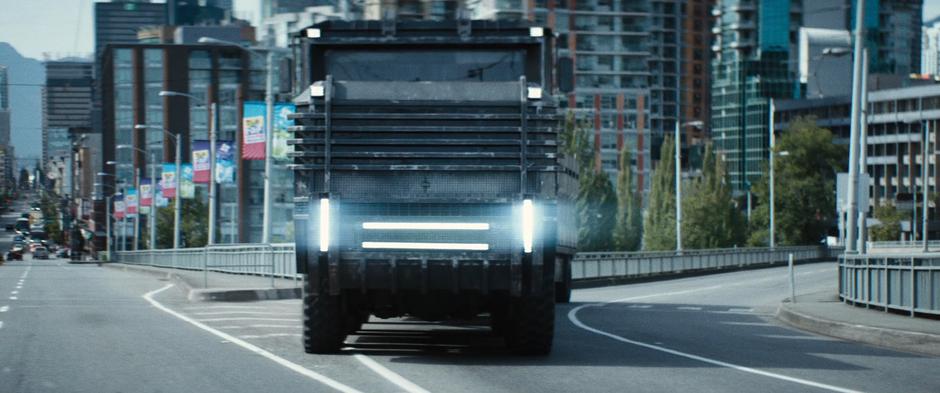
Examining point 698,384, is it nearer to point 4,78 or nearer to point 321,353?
point 321,353

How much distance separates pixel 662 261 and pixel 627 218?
57474 mm

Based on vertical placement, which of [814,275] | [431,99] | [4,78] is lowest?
[814,275]

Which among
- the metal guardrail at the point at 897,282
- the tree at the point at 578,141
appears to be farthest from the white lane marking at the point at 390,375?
the tree at the point at 578,141

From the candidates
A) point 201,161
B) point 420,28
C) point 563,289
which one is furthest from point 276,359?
point 201,161

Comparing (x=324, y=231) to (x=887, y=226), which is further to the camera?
(x=887, y=226)

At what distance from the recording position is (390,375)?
16.5m

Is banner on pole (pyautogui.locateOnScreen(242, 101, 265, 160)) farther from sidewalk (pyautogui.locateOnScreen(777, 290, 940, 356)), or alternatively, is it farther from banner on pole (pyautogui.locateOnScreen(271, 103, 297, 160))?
sidewalk (pyautogui.locateOnScreen(777, 290, 940, 356))

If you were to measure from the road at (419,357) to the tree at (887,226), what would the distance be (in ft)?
353

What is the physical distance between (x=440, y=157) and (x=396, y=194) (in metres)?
0.66

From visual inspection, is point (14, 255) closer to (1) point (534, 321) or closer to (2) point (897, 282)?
(2) point (897, 282)

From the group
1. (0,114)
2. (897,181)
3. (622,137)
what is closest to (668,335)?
(0,114)

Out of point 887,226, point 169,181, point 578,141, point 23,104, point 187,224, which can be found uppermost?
point 23,104

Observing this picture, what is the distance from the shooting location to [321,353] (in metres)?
18.9

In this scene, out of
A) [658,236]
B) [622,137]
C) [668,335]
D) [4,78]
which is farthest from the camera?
[622,137]
